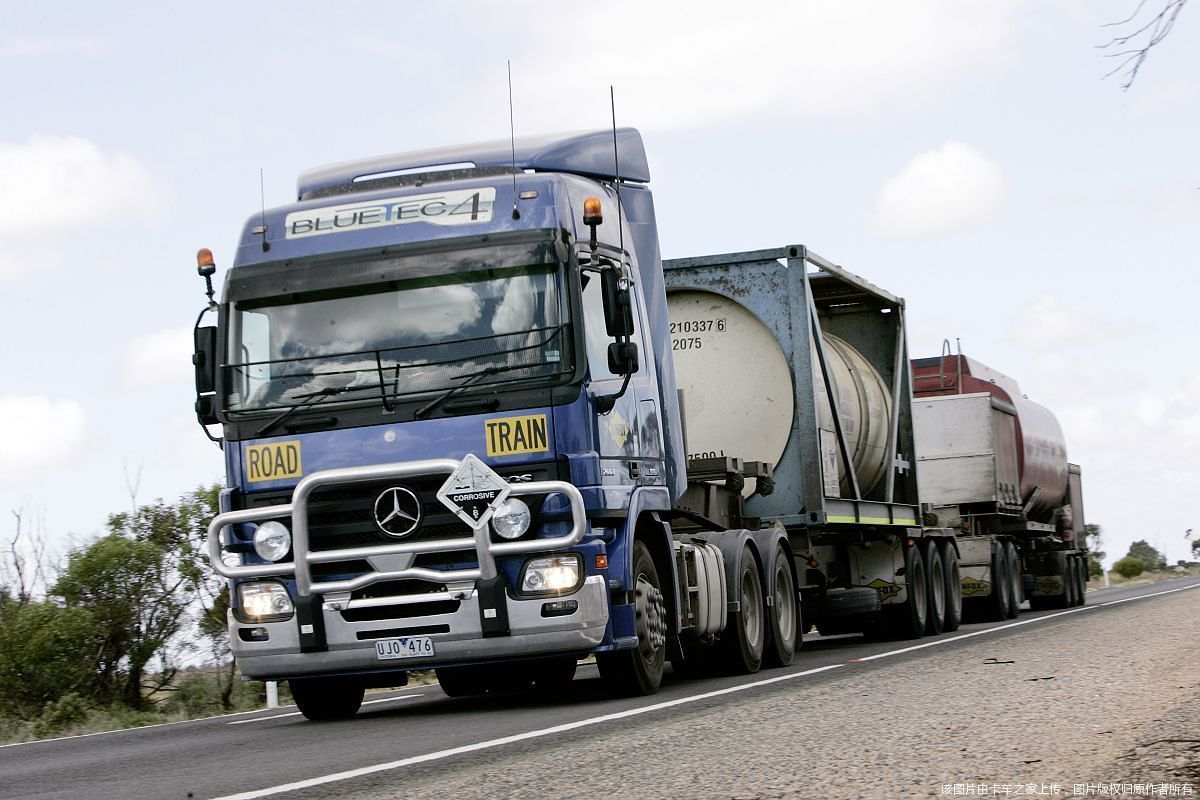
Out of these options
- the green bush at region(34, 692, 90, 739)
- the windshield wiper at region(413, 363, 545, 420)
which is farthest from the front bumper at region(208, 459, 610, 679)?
the green bush at region(34, 692, 90, 739)

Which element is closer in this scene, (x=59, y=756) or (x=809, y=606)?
(x=59, y=756)

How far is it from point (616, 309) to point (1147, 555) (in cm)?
8372

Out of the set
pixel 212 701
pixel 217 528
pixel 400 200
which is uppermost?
pixel 400 200

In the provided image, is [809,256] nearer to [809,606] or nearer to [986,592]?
[809,606]

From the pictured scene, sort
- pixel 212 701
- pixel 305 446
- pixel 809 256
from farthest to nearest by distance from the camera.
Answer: pixel 212 701 < pixel 809 256 < pixel 305 446

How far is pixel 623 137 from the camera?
12.3 meters

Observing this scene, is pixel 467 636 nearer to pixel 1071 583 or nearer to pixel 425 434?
pixel 425 434

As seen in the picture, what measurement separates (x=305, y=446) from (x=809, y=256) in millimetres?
7216

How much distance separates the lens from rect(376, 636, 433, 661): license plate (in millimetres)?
9992

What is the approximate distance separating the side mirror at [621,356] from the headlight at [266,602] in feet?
8.45

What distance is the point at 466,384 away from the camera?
9.93 meters

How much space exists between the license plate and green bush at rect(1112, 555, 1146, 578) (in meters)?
62.0

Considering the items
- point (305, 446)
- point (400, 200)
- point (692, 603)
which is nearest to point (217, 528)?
point (305, 446)

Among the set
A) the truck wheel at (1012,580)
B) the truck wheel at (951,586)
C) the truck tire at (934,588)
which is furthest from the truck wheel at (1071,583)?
the truck tire at (934,588)
